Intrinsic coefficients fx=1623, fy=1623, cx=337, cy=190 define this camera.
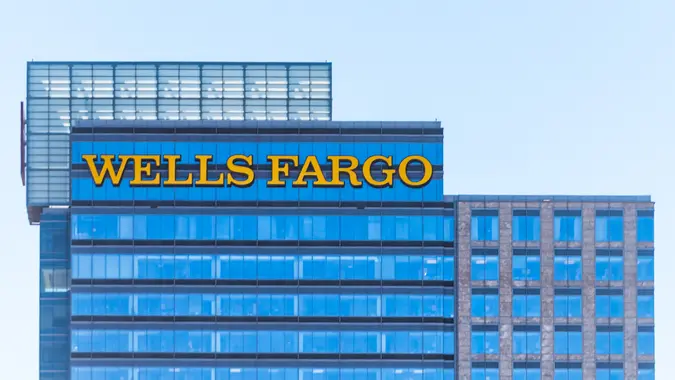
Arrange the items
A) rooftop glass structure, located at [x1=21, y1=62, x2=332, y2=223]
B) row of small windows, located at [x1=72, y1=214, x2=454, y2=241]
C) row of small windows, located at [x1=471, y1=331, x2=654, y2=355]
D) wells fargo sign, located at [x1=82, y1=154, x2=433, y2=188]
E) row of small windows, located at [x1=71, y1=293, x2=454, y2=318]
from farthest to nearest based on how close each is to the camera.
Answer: rooftop glass structure, located at [x1=21, y1=62, x2=332, y2=223]
row of small windows, located at [x1=72, y1=214, x2=454, y2=241]
wells fargo sign, located at [x1=82, y1=154, x2=433, y2=188]
row of small windows, located at [x1=71, y1=293, x2=454, y2=318]
row of small windows, located at [x1=471, y1=331, x2=654, y2=355]

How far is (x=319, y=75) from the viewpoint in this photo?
16375 cm

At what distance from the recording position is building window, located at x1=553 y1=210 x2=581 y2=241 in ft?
487

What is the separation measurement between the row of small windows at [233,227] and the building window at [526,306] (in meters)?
12.8

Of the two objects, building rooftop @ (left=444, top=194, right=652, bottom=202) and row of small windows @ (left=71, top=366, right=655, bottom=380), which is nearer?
row of small windows @ (left=71, top=366, right=655, bottom=380)

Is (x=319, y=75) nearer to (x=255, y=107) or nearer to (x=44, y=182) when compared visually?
(x=255, y=107)

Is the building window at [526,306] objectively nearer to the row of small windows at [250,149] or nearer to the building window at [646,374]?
the building window at [646,374]

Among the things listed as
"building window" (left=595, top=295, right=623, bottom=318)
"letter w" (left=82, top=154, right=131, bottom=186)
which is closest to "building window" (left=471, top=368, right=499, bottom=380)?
"building window" (left=595, top=295, right=623, bottom=318)

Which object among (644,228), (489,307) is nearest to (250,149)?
(489,307)

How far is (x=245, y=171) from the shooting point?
148 m

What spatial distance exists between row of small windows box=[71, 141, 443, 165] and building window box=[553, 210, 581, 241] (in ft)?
48.4

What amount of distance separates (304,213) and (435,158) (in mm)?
13005

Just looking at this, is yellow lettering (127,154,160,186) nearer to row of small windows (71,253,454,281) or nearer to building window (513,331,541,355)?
row of small windows (71,253,454,281)

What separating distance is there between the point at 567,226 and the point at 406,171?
15569mm

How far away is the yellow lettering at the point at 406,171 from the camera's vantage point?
→ 148 meters
